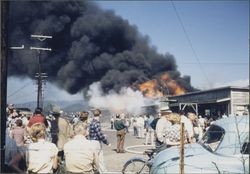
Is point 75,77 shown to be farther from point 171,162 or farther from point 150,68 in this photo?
point 171,162

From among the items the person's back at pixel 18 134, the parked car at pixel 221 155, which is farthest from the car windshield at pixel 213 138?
the person's back at pixel 18 134

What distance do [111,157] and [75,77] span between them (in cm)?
3072

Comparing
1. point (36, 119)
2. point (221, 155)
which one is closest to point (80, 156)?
point (221, 155)

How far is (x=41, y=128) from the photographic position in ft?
17.0

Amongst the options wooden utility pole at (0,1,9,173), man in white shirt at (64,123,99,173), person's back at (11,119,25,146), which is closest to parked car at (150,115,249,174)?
man in white shirt at (64,123,99,173)

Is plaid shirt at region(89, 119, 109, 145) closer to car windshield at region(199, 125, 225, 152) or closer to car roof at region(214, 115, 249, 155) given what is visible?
car windshield at region(199, 125, 225, 152)

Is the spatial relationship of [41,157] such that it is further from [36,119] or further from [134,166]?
[36,119]

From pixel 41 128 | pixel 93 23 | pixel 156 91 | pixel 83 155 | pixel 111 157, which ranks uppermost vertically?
pixel 93 23

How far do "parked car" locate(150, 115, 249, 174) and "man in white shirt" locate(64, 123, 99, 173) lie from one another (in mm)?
1068

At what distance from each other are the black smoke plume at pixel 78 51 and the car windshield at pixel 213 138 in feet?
109

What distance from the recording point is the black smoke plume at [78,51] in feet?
135

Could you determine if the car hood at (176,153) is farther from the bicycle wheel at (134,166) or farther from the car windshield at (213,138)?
the bicycle wheel at (134,166)

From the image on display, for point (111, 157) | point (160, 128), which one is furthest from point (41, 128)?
point (111, 157)

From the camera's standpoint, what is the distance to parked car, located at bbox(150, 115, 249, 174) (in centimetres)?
533
